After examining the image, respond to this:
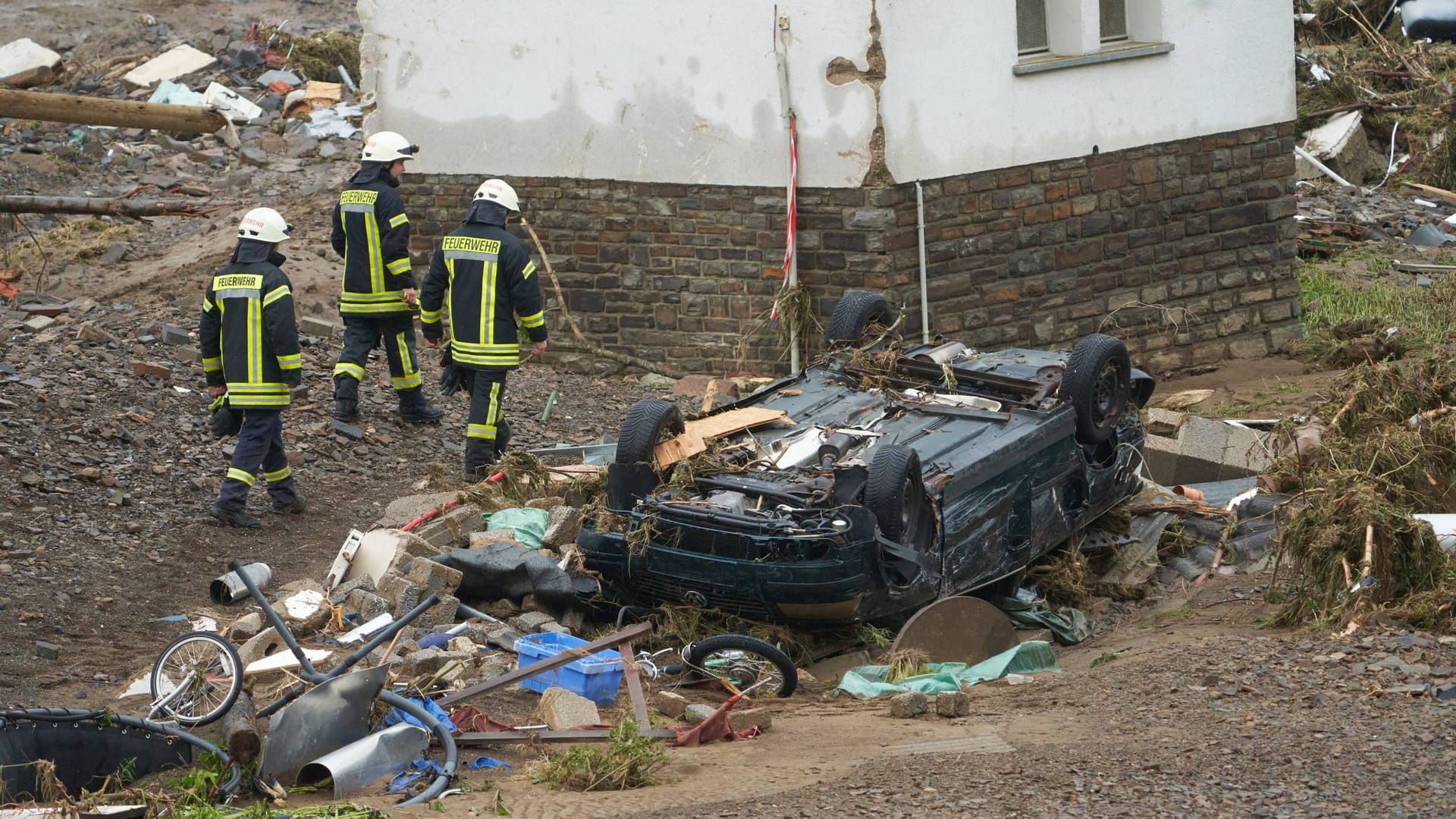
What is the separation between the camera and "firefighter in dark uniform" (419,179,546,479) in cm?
984

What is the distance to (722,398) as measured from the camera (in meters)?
11.1

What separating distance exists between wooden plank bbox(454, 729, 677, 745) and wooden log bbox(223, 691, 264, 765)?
78 centimetres

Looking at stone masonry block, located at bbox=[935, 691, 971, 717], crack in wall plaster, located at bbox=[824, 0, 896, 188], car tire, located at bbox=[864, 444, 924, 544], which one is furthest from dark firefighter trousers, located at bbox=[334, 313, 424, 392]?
stone masonry block, located at bbox=[935, 691, 971, 717]

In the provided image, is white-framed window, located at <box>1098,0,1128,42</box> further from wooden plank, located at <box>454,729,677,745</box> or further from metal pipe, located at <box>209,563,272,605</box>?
wooden plank, located at <box>454,729,677,745</box>

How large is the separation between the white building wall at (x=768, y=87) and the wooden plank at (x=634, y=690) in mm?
6132

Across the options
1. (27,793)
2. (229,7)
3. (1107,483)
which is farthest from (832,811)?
(229,7)

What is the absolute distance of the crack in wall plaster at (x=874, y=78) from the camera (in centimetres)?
1169

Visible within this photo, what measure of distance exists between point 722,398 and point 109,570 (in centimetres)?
431

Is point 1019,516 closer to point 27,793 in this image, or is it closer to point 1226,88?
point 27,793

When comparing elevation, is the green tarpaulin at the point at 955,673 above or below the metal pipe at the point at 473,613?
below

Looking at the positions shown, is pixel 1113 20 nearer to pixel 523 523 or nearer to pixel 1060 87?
pixel 1060 87

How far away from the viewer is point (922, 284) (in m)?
12.2

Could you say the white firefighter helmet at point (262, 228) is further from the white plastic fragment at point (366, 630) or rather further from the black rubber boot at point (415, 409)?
the white plastic fragment at point (366, 630)

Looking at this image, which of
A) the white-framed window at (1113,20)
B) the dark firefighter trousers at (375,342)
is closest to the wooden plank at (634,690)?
the dark firefighter trousers at (375,342)
